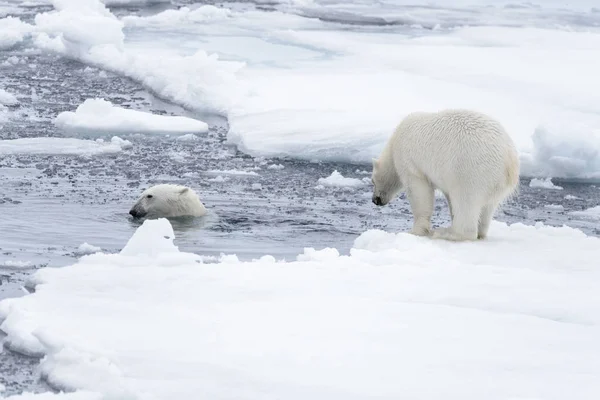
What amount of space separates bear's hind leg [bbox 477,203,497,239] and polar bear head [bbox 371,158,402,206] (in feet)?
2.79

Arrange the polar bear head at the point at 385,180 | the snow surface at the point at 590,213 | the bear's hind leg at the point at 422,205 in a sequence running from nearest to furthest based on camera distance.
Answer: the bear's hind leg at the point at 422,205
the polar bear head at the point at 385,180
the snow surface at the point at 590,213

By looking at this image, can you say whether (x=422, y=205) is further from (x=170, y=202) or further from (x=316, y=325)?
(x=316, y=325)

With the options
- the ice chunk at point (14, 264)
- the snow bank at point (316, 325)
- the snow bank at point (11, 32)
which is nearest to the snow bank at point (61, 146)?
the ice chunk at point (14, 264)

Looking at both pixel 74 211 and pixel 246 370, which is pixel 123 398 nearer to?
pixel 246 370

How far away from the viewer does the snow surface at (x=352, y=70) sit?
9.16 metres

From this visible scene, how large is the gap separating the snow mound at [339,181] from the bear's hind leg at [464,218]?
225cm

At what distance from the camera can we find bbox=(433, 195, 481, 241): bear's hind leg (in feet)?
18.9

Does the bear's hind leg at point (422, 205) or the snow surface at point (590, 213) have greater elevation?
the bear's hind leg at point (422, 205)

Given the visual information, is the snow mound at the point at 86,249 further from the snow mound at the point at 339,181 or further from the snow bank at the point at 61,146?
the snow bank at the point at 61,146

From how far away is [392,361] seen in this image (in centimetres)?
359

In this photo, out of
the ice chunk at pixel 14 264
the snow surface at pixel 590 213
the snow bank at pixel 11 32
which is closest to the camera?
the ice chunk at pixel 14 264

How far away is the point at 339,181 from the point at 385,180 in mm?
1459

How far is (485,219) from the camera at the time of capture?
5.95 m

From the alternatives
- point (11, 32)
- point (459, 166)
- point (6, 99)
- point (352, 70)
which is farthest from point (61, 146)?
point (11, 32)
